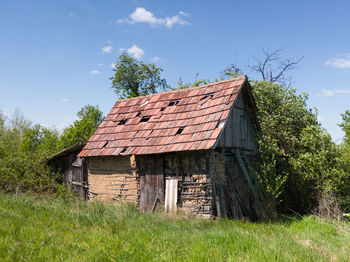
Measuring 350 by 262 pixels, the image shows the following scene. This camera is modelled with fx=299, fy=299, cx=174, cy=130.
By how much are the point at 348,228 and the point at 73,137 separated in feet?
70.4

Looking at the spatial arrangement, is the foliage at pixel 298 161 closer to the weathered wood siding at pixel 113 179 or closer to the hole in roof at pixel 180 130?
the hole in roof at pixel 180 130

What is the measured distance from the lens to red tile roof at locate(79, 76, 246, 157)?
10.3 metres

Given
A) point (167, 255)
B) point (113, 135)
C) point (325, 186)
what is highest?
point (113, 135)

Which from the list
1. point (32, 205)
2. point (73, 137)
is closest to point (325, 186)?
point (32, 205)

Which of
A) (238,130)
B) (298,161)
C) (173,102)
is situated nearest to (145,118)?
(173,102)

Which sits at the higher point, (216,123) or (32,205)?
(216,123)

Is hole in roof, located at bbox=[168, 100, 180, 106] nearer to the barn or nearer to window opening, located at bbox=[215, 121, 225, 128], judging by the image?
the barn

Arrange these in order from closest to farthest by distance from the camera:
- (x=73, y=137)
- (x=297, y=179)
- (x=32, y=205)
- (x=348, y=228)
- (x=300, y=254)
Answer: (x=300, y=254), (x=348, y=228), (x=32, y=205), (x=297, y=179), (x=73, y=137)

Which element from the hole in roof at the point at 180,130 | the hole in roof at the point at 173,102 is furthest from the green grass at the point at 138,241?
the hole in roof at the point at 173,102

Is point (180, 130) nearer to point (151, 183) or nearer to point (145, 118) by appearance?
point (151, 183)

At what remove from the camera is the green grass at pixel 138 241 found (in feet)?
17.6

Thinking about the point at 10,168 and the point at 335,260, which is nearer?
the point at 335,260

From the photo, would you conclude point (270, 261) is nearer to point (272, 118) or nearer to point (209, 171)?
point (209, 171)

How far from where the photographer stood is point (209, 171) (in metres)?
9.57
